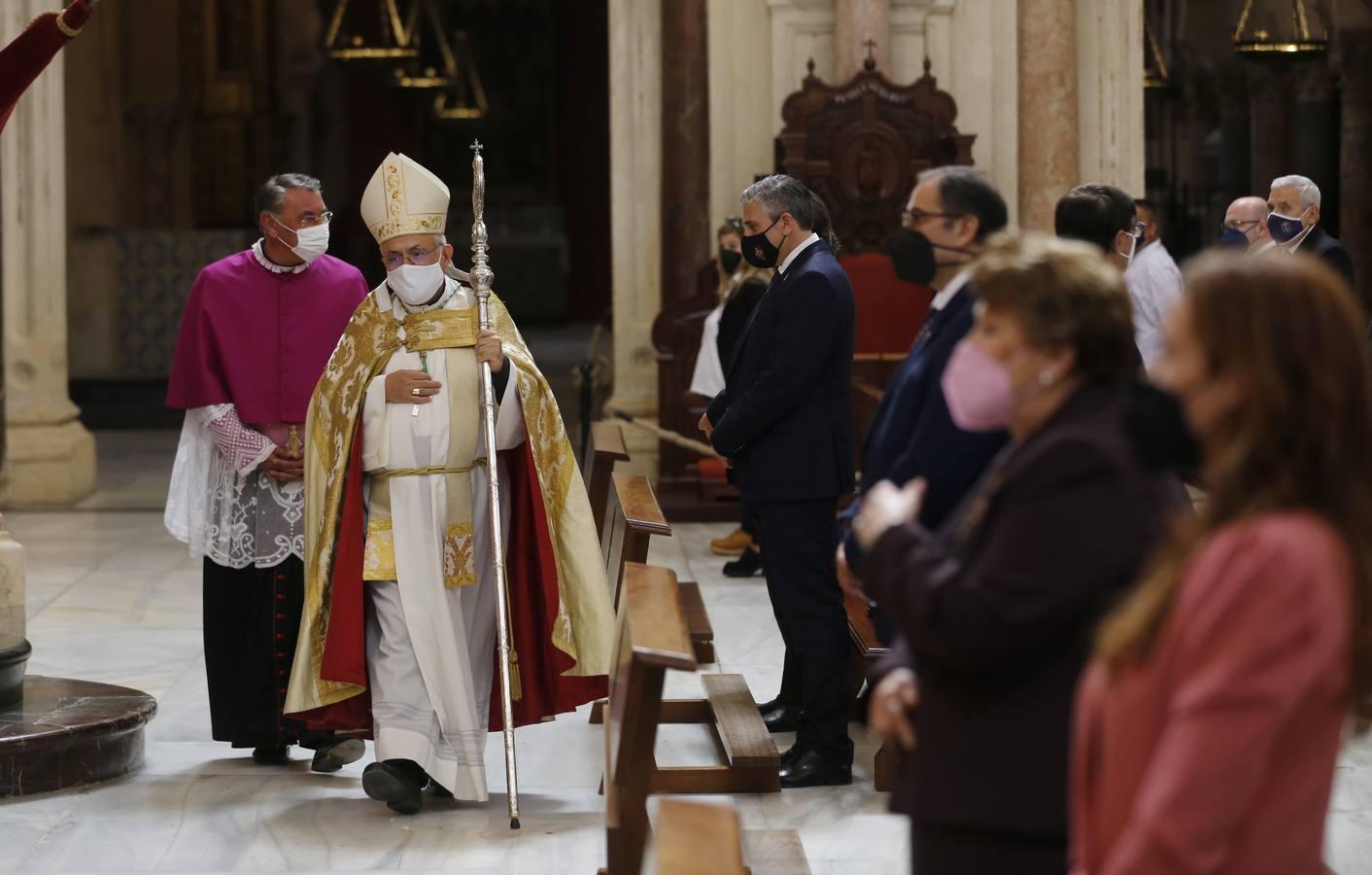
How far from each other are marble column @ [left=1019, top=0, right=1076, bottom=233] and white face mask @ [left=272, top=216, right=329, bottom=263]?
5.66 metres

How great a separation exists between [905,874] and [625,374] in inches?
266

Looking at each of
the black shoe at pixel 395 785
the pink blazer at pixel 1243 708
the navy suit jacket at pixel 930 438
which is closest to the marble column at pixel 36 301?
the black shoe at pixel 395 785

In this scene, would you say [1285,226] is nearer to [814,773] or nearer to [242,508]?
[814,773]

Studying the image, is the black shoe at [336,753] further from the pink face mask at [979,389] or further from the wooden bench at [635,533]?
the pink face mask at [979,389]

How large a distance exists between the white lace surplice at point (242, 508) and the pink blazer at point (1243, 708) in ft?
12.1

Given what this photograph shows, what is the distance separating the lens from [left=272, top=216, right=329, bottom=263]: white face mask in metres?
5.47

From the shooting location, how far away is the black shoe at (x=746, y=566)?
8438mm

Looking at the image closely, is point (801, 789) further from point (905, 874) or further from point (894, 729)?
point (894, 729)

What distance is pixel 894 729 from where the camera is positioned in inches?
106

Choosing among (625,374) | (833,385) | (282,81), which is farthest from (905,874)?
(282,81)

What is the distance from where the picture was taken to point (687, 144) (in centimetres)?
1061

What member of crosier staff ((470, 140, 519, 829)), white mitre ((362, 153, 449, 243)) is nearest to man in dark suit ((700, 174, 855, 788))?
crosier staff ((470, 140, 519, 829))

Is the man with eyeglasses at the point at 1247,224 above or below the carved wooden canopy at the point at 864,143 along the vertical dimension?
below

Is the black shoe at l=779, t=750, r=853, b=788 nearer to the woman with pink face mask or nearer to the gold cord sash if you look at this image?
the gold cord sash
